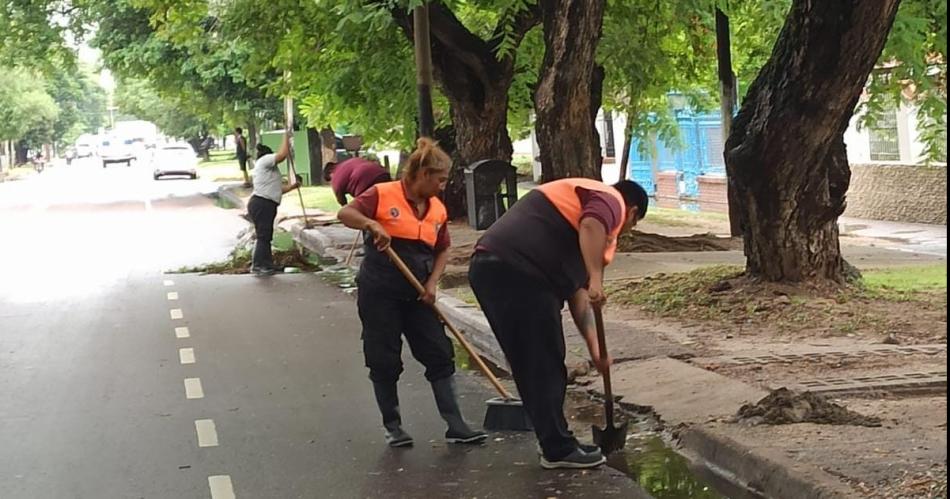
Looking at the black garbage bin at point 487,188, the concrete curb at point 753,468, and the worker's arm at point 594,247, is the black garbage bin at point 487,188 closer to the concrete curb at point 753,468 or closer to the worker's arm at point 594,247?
the concrete curb at point 753,468

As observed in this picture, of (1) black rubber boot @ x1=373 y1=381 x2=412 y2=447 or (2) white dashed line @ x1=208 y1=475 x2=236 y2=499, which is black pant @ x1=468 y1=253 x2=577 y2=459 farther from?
(2) white dashed line @ x1=208 y1=475 x2=236 y2=499

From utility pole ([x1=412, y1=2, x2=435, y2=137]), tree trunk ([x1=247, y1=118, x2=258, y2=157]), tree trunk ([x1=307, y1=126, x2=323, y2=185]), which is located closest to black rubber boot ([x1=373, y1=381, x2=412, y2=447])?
utility pole ([x1=412, y1=2, x2=435, y2=137])

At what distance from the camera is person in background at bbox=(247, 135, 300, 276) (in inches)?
712

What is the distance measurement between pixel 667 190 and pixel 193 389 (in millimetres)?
25274

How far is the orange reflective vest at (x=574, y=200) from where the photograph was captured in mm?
6676

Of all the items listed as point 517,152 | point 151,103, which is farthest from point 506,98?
point 151,103

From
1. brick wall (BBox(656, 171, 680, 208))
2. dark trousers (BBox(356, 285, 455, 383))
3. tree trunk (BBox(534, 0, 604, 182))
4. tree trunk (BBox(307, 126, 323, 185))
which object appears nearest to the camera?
dark trousers (BBox(356, 285, 455, 383))

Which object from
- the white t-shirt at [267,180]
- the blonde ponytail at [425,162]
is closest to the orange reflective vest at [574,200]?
the blonde ponytail at [425,162]

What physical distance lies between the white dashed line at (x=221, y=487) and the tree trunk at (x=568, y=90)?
945cm

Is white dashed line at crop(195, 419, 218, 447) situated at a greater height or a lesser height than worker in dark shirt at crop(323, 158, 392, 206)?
lesser

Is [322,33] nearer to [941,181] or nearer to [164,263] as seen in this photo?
[164,263]

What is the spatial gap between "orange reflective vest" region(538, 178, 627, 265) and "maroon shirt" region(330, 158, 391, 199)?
22.7ft

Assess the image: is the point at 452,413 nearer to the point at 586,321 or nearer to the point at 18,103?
the point at 586,321

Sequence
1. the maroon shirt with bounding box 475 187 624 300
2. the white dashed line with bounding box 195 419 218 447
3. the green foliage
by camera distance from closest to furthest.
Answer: the maroon shirt with bounding box 475 187 624 300
the white dashed line with bounding box 195 419 218 447
the green foliage
